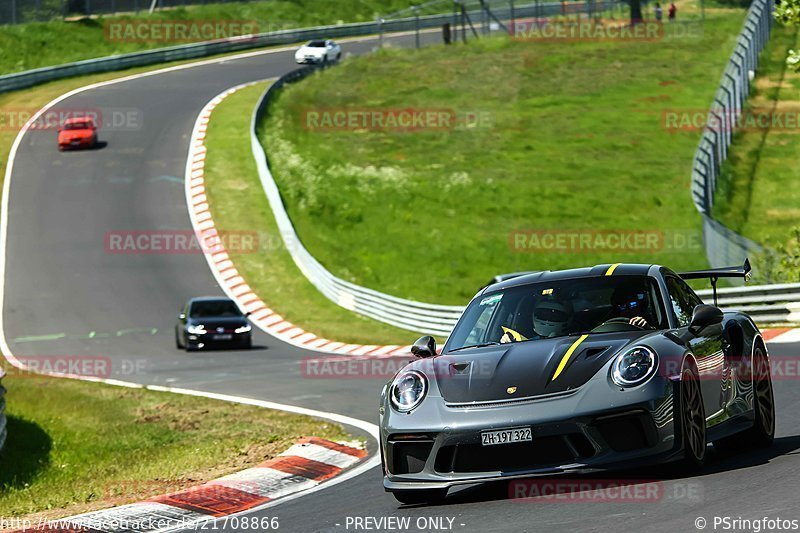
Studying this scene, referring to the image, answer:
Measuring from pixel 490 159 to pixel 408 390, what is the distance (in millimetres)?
40510

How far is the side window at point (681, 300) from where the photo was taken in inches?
364

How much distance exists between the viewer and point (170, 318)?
33.8 m

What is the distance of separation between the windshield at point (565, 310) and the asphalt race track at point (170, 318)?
41.7 inches

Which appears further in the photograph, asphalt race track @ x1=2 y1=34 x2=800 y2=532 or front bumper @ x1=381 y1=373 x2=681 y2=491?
front bumper @ x1=381 y1=373 x2=681 y2=491

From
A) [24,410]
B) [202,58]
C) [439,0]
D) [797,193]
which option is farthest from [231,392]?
[439,0]

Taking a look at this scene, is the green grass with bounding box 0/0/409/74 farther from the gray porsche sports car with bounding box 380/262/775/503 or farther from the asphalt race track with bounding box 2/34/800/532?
the gray porsche sports car with bounding box 380/262/775/503

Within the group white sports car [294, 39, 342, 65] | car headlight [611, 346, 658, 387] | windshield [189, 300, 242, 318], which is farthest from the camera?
white sports car [294, 39, 342, 65]

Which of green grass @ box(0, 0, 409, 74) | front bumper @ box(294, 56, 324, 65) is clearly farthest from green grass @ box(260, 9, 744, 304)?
green grass @ box(0, 0, 409, 74)

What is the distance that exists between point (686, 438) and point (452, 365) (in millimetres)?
1592

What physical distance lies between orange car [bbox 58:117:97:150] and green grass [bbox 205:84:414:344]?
14.5 feet

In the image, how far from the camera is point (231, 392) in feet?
65.1

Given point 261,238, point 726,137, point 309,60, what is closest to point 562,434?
point 261,238

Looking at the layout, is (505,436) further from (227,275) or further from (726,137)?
(726,137)

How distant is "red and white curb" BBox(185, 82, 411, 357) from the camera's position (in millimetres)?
27672
